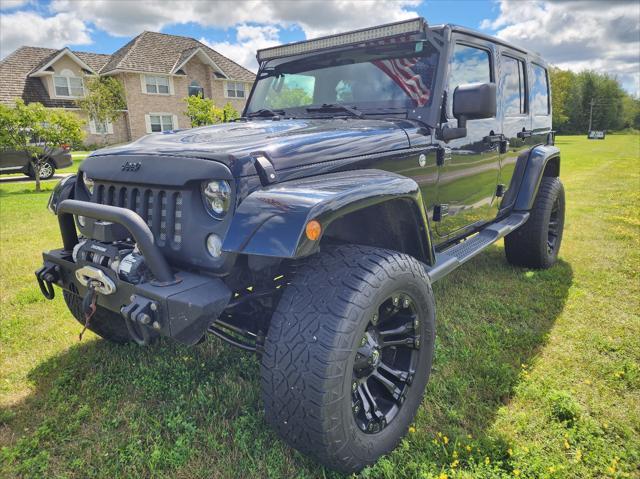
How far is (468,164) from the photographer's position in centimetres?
331

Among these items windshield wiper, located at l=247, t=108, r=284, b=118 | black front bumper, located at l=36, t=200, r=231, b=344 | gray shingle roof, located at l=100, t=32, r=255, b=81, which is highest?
gray shingle roof, located at l=100, t=32, r=255, b=81

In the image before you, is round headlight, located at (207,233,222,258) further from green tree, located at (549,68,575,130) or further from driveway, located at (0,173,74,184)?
green tree, located at (549,68,575,130)

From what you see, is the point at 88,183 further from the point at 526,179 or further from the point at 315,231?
the point at 526,179

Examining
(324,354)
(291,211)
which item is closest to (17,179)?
(291,211)

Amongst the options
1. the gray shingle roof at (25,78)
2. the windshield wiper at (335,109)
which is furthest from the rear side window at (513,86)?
the gray shingle roof at (25,78)

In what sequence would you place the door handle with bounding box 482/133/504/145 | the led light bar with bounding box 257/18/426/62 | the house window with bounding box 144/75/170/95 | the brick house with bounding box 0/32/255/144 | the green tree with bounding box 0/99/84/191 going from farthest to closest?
1. the house window with bounding box 144/75/170/95
2. the brick house with bounding box 0/32/255/144
3. the green tree with bounding box 0/99/84/191
4. the door handle with bounding box 482/133/504/145
5. the led light bar with bounding box 257/18/426/62

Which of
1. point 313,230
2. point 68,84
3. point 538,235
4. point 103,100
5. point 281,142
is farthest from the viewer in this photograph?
point 68,84

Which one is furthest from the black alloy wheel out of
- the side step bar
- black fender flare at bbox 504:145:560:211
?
black fender flare at bbox 504:145:560:211

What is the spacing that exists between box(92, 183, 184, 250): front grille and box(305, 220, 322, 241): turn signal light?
0.67 metres

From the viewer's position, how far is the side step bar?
2680 millimetres

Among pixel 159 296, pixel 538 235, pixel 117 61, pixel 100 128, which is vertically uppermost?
pixel 117 61

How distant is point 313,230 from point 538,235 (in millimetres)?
3379

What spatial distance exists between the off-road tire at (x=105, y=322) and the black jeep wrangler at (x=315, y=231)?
0.05 ft

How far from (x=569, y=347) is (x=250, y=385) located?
217cm
